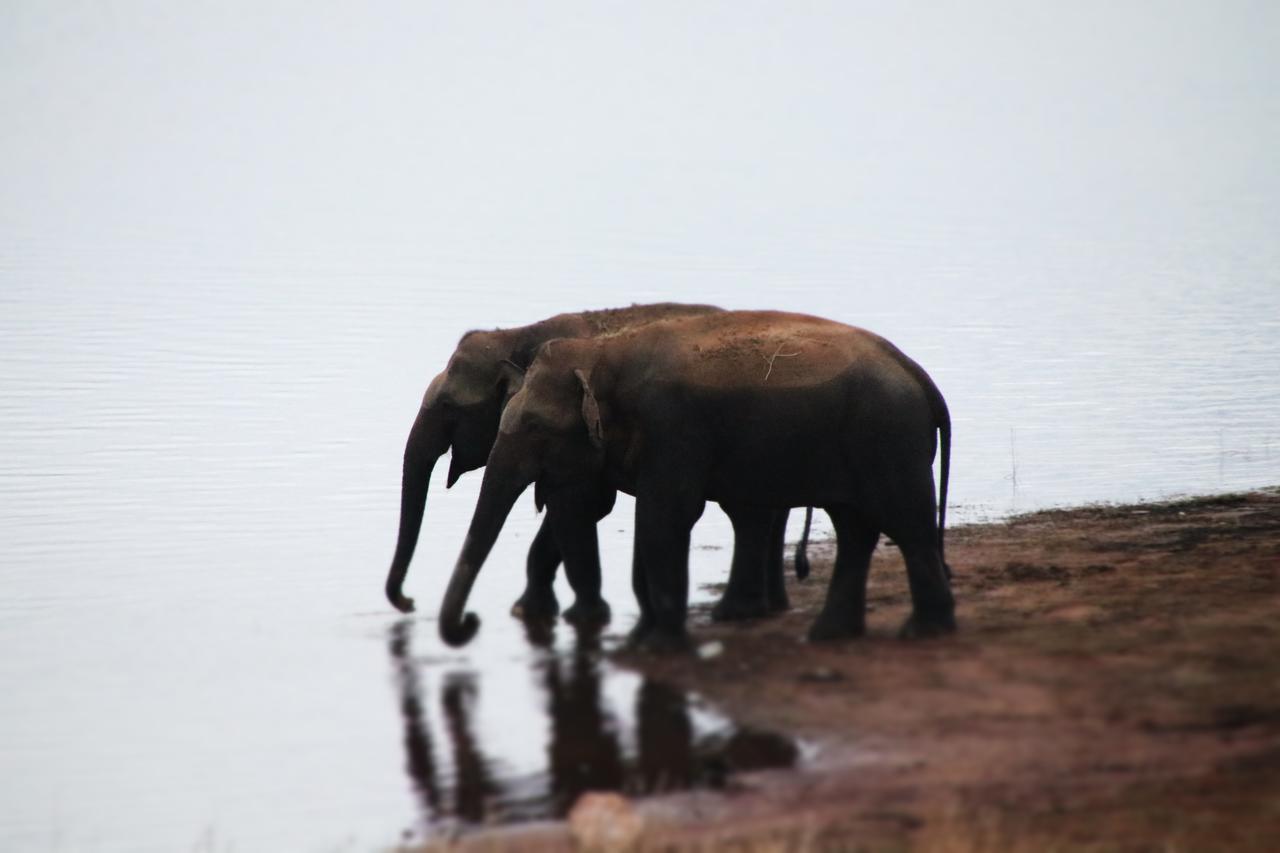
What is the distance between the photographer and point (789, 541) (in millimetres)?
21469

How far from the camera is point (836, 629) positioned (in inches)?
607

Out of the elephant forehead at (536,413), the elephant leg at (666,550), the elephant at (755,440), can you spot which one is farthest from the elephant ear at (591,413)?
the elephant leg at (666,550)

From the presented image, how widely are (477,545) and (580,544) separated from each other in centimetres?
138

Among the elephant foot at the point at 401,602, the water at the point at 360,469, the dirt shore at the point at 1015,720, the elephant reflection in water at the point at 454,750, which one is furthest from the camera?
the elephant foot at the point at 401,602

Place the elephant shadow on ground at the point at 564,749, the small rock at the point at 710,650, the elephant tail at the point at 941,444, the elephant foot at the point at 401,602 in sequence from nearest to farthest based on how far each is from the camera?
the elephant shadow on ground at the point at 564,749 < the small rock at the point at 710,650 < the elephant tail at the point at 941,444 < the elephant foot at the point at 401,602

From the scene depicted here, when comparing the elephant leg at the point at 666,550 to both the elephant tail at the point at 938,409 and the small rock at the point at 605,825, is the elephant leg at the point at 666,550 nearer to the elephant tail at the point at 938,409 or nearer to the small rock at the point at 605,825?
the elephant tail at the point at 938,409

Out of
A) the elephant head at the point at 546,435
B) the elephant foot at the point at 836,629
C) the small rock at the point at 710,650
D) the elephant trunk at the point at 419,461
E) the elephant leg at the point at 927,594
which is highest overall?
the elephant head at the point at 546,435

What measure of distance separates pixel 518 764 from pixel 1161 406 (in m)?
21.9

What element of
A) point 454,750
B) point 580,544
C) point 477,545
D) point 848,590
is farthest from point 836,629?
point 454,750

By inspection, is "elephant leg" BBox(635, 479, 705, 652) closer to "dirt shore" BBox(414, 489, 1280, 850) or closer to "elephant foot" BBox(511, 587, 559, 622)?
"dirt shore" BBox(414, 489, 1280, 850)

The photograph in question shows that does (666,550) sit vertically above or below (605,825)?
above

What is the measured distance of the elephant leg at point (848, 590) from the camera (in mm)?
15430

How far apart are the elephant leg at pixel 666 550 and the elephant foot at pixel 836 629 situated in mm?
859

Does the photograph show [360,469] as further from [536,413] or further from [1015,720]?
[1015,720]
